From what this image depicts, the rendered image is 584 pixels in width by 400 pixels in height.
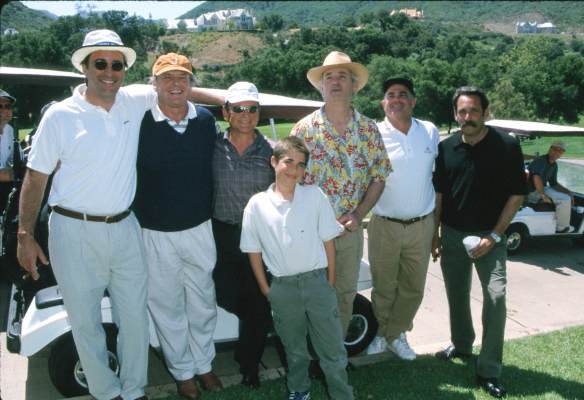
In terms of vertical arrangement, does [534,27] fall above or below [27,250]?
above

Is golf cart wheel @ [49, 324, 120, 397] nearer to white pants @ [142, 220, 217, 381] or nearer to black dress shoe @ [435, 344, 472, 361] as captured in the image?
white pants @ [142, 220, 217, 381]

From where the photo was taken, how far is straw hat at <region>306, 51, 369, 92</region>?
369 cm

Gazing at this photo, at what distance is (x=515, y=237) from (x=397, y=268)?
4.47m

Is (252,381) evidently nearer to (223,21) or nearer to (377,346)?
(377,346)

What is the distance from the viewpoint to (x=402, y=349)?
13.9 feet

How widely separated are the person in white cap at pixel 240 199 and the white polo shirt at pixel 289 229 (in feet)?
0.64

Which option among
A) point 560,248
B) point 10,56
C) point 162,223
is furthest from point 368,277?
point 10,56

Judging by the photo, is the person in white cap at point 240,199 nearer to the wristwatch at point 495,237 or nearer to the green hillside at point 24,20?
the wristwatch at point 495,237

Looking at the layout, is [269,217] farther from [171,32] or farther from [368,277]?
[171,32]

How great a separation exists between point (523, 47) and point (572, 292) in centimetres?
8714

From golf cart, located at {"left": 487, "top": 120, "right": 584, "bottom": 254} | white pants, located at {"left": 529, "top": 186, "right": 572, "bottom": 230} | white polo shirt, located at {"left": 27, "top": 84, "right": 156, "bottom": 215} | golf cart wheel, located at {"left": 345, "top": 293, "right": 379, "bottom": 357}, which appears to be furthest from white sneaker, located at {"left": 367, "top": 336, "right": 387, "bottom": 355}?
white pants, located at {"left": 529, "top": 186, "right": 572, "bottom": 230}

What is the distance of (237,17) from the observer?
7362 inches

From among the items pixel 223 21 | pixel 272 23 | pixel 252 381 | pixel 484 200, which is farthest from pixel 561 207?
pixel 223 21

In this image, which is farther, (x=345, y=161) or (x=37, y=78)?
(x=37, y=78)
